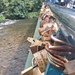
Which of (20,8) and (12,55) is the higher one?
(12,55)

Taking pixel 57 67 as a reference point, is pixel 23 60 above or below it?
below

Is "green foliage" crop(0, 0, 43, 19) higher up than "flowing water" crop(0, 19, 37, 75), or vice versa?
"flowing water" crop(0, 19, 37, 75)

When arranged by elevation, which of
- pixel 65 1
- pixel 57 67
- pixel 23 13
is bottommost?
pixel 23 13

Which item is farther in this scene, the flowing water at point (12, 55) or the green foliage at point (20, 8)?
the green foliage at point (20, 8)

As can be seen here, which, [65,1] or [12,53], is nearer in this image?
[65,1]

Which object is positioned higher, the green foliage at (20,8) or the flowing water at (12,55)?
the flowing water at (12,55)

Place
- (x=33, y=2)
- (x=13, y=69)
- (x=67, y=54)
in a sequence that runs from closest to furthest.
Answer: (x=67, y=54) < (x=13, y=69) < (x=33, y=2)

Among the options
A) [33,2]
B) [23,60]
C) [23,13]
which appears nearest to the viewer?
[23,60]

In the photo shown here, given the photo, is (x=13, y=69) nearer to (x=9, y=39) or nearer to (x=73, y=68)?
(x=9, y=39)

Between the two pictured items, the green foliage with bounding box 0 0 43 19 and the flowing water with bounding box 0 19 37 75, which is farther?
the green foliage with bounding box 0 0 43 19

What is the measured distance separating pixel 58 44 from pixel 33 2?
2001cm

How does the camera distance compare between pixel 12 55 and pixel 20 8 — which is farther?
pixel 20 8

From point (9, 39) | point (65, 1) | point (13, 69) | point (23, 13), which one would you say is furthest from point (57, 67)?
point (23, 13)

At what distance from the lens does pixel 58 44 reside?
3.77ft
